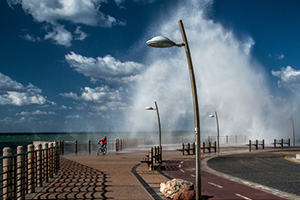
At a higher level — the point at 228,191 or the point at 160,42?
the point at 160,42

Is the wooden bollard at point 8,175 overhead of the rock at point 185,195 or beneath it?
overhead

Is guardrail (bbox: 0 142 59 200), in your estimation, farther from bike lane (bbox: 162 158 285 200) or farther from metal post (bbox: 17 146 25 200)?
bike lane (bbox: 162 158 285 200)

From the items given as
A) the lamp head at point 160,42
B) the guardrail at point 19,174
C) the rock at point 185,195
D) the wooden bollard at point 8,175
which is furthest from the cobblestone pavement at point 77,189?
the lamp head at point 160,42

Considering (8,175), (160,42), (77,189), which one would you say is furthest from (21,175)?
(160,42)

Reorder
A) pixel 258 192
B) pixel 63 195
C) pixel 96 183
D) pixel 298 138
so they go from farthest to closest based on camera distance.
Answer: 1. pixel 298 138
2. pixel 96 183
3. pixel 258 192
4. pixel 63 195

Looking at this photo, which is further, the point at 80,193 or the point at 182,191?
the point at 80,193

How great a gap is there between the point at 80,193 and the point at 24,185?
1637mm

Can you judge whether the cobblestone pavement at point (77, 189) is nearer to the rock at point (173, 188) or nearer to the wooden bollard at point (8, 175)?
the wooden bollard at point (8, 175)

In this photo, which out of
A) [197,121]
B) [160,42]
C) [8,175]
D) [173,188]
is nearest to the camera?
[8,175]

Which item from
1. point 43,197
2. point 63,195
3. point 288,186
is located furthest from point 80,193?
point 288,186

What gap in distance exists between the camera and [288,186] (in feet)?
32.8

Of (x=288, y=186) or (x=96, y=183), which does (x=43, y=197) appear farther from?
(x=288, y=186)

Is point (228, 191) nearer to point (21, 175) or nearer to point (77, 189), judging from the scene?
point (77, 189)

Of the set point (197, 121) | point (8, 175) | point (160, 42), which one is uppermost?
point (160, 42)
